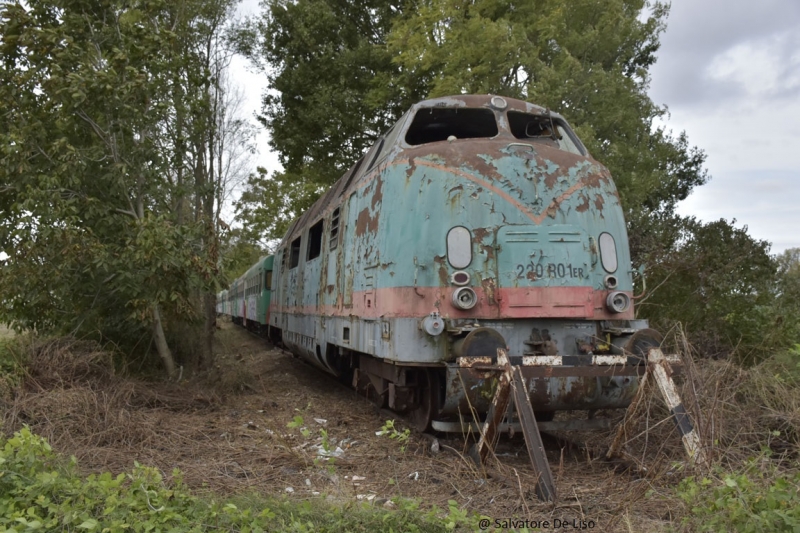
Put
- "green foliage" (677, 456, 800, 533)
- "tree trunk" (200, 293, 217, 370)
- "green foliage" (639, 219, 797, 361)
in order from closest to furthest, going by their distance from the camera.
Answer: "green foliage" (677, 456, 800, 533) < "green foliage" (639, 219, 797, 361) < "tree trunk" (200, 293, 217, 370)

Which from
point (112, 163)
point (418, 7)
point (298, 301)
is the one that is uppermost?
point (418, 7)

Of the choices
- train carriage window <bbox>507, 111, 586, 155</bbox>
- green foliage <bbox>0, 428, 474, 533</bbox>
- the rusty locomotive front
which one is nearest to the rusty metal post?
the rusty locomotive front

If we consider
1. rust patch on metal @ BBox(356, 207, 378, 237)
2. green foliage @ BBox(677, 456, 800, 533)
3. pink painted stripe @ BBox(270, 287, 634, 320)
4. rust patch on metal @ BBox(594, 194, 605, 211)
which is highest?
rust patch on metal @ BBox(594, 194, 605, 211)

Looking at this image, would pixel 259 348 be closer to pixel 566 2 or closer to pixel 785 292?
pixel 566 2

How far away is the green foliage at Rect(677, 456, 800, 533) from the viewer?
10.8 feet

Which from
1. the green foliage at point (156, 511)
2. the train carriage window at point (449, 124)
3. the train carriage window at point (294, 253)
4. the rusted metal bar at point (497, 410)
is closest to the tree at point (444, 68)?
the train carriage window at point (294, 253)

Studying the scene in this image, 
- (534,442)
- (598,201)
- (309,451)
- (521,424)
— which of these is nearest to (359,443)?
(309,451)

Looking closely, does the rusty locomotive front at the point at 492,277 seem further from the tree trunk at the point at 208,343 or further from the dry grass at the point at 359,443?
the tree trunk at the point at 208,343

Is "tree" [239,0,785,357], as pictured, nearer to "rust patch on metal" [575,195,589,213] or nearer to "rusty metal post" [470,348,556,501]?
"rust patch on metal" [575,195,589,213]

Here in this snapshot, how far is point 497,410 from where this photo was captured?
4.91 m

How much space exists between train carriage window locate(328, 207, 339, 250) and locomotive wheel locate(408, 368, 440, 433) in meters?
2.26

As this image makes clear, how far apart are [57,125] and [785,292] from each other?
10624 mm

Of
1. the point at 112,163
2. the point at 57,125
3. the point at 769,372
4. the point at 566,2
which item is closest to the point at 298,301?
the point at 112,163

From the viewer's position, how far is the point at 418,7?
45.4 feet
